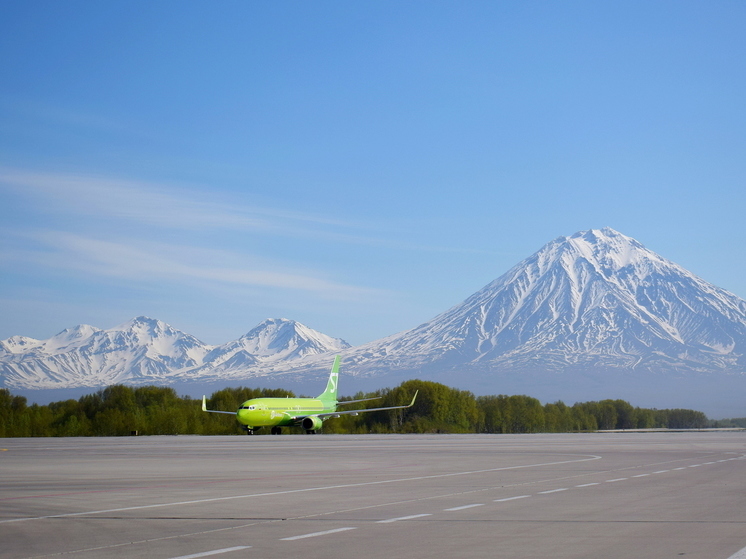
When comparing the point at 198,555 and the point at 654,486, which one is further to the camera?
the point at 654,486

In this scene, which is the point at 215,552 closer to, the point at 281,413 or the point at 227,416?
the point at 281,413

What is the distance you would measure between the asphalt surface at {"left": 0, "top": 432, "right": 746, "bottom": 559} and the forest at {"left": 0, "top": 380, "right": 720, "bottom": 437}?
63.3m

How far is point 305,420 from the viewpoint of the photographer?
3204 inches

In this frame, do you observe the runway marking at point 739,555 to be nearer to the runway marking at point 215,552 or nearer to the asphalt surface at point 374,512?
the asphalt surface at point 374,512

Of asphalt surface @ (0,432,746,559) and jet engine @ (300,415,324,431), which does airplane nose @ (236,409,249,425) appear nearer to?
jet engine @ (300,415,324,431)

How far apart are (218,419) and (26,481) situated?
7882 centimetres

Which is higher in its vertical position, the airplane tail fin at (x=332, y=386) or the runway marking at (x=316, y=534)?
the airplane tail fin at (x=332, y=386)

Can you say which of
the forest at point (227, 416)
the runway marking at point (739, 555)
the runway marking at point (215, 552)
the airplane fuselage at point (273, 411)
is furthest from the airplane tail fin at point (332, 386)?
the runway marking at point (739, 555)

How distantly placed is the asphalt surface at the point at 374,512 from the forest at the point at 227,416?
2493 inches

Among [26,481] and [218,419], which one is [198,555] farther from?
[218,419]

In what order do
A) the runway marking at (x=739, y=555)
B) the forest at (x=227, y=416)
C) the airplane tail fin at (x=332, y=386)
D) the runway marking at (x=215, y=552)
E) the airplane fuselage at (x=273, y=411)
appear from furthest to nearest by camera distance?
the airplane tail fin at (x=332, y=386) < the forest at (x=227, y=416) < the airplane fuselage at (x=273, y=411) < the runway marking at (x=215, y=552) < the runway marking at (x=739, y=555)

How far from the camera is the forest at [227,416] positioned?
87.9 meters

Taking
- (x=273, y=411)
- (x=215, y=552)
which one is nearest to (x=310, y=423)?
(x=273, y=411)

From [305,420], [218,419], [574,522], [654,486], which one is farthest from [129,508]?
[218,419]
